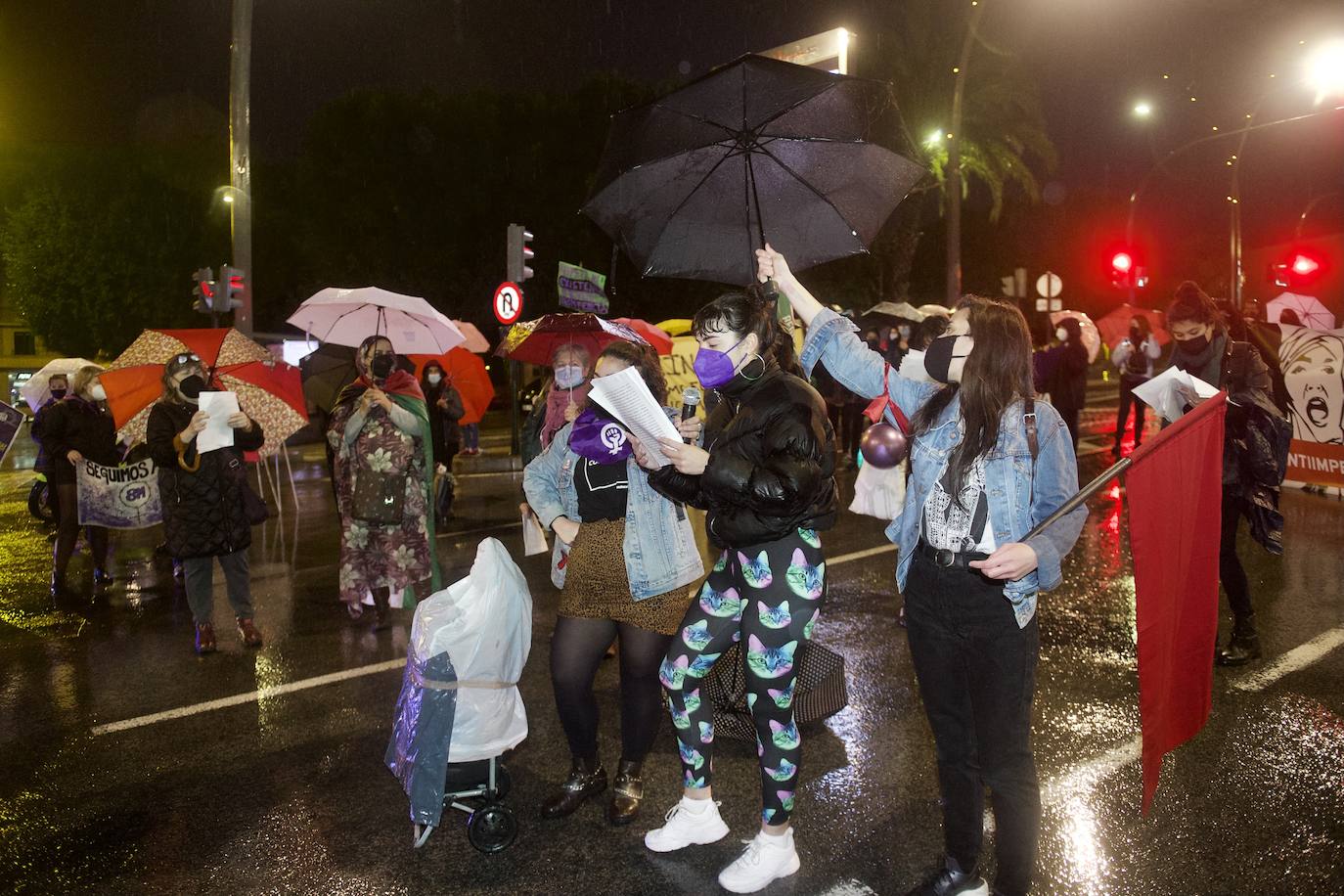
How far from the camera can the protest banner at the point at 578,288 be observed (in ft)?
54.3

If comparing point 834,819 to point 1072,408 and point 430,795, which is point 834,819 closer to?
point 430,795

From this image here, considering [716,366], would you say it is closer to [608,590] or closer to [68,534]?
[608,590]

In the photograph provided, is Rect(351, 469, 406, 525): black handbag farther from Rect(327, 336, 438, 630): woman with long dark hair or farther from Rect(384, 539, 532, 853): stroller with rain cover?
Rect(384, 539, 532, 853): stroller with rain cover

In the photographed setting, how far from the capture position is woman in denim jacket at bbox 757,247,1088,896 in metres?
2.80

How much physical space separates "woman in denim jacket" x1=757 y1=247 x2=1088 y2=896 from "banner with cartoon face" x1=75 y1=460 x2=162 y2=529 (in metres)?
7.17

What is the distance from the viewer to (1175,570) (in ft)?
9.65

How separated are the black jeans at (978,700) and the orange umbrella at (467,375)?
29.6ft

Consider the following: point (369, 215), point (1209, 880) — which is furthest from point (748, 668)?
point (369, 215)

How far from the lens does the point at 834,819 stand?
371cm

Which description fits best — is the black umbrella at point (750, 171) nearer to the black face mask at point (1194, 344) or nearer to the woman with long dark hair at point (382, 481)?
the black face mask at point (1194, 344)

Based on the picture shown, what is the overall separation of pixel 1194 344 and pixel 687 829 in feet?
12.9

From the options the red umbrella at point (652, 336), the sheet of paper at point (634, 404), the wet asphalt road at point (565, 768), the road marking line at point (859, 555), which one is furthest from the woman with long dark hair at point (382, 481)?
the sheet of paper at point (634, 404)

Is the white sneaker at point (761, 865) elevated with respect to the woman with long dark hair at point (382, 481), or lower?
lower

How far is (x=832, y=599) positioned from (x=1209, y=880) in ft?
12.3
